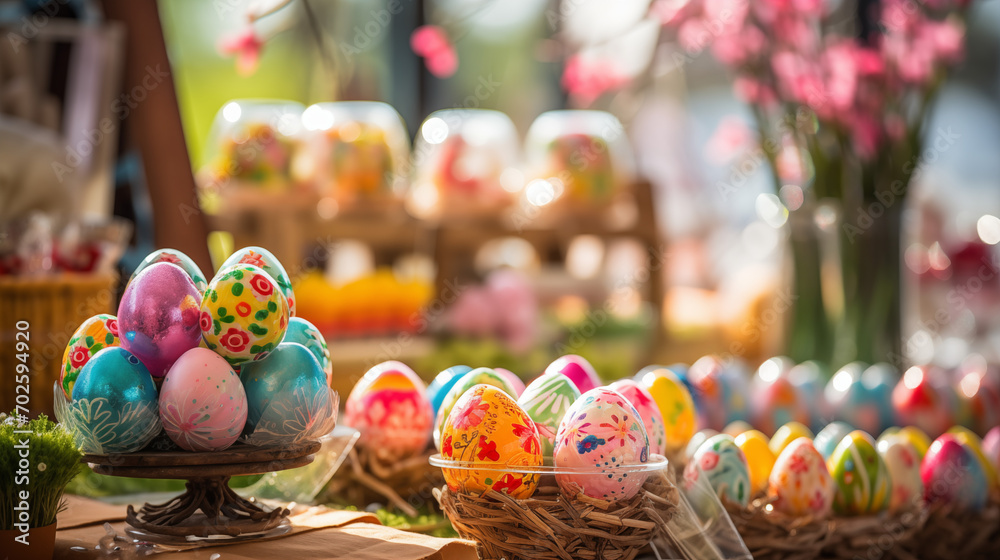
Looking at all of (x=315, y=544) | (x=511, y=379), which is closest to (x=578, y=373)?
(x=511, y=379)

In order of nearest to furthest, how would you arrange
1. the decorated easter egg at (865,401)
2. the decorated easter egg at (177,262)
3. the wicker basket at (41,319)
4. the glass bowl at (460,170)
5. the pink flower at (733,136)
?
the decorated easter egg at (177,262) → the wicker basket at (41,319) → the decorated easter egg at (865,401) → the pink flower at (733,136) → the glass bowl at (460,170)

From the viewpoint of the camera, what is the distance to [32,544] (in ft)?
2.77

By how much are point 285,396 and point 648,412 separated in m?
0.43

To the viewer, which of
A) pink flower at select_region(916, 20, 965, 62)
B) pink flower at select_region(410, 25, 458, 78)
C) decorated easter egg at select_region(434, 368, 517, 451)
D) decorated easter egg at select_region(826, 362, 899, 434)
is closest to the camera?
decorated easter egg at select_region(434, 368, 517, 451)

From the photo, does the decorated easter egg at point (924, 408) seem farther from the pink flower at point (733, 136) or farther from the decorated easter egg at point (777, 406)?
the pink flower at point (733, 136)

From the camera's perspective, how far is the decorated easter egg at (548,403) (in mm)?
1021

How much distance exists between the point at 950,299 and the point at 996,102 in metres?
1.34

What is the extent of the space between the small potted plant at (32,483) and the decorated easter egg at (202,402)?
0.10 metres

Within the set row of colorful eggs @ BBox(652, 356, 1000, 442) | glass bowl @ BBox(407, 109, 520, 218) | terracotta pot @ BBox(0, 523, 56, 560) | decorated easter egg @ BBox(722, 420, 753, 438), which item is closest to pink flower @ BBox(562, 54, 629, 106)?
glass bowl @ BBox(407, 109, 520, 218)

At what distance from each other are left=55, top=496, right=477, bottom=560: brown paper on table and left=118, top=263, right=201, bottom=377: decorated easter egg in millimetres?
187

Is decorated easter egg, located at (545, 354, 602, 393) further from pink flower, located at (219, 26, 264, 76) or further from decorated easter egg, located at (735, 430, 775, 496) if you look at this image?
pink flower, located at (219, 26, 264, 76)

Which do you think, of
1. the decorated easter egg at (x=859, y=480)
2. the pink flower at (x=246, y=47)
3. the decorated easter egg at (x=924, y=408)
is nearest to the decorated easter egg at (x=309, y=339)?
the decorated easter egg at (x=859, y=480)

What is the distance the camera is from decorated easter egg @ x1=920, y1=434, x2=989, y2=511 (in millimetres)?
1275

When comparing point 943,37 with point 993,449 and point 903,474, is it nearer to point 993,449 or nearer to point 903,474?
point 993,449
